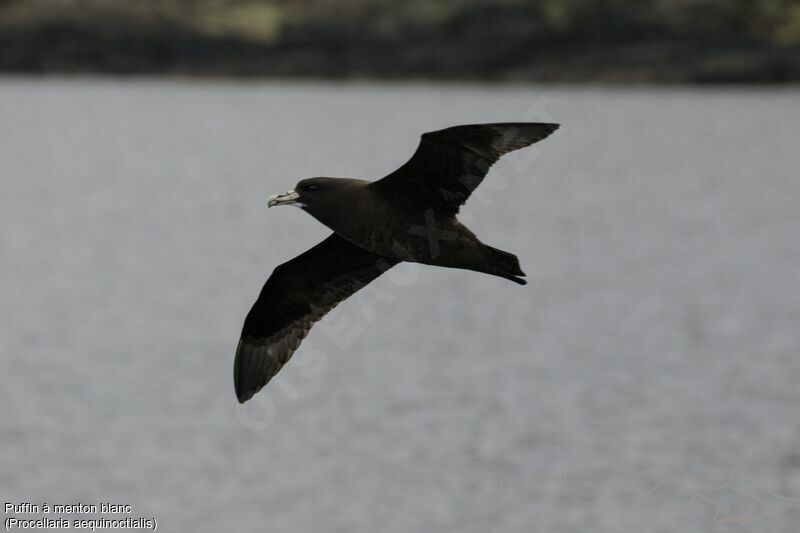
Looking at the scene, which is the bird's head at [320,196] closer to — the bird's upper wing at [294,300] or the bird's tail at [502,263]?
the bird's tail at [502,263]

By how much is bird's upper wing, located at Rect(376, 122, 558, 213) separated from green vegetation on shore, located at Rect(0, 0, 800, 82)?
243 feet

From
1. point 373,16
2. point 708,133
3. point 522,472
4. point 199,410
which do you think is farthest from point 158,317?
point 708,133

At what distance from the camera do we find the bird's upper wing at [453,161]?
26.2 feet

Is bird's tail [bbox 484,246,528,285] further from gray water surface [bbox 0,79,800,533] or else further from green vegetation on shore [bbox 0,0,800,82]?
green vegetation on shore [bbox 0,0,800,82]

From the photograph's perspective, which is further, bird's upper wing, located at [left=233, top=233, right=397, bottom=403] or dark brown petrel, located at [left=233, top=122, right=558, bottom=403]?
bird's upper wing, located at [left=233, top=233, right=397, bottom=403]

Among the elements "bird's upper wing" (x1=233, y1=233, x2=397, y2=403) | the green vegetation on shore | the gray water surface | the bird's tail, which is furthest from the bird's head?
the green vegetation on shore

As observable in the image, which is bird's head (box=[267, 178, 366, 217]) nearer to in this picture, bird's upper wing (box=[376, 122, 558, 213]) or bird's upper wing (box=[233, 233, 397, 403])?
bird's upper wing (box=[376, 122, 558, 213])

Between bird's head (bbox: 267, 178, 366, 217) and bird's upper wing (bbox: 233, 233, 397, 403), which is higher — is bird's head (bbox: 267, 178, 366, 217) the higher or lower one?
the higher one

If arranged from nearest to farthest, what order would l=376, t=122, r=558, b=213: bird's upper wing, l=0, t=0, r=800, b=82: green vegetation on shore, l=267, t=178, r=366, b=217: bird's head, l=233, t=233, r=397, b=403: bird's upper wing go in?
l=376, t=122, r=558, b=213: bird's upper wing
l=267, t=178, r=366, b=217: bird's head
l=233, t=233, r=397, b=403: bird's upper wing
l=0, t=0, r=800, b=82: green vegetation on shore

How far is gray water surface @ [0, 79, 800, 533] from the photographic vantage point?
28.4 metres

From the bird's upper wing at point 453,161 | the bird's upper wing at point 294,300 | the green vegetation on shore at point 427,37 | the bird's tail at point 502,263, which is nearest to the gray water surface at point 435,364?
the bird's upper wing at point 453,161

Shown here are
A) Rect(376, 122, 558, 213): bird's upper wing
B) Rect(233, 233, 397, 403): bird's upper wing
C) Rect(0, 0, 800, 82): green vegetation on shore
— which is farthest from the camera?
Rect(0, 0, 800, 82): green vegetation on shore

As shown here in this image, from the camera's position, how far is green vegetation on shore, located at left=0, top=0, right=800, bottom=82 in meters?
81.2

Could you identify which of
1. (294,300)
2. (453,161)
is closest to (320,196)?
(453,161)
